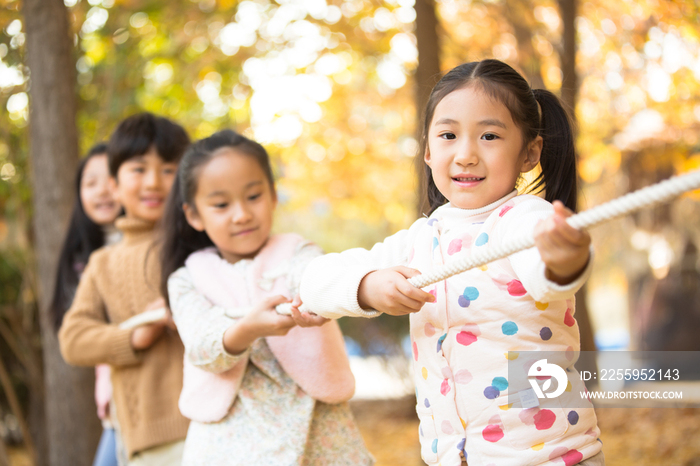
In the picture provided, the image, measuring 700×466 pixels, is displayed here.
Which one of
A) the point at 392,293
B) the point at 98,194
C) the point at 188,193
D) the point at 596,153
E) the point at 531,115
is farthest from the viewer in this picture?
the point at 596,153

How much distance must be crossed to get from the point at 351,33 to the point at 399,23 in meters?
0.43

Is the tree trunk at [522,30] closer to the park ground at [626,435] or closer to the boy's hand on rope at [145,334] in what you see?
the park ground at [626,435]

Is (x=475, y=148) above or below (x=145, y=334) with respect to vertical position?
above

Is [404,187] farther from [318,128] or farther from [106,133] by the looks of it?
[106,133]

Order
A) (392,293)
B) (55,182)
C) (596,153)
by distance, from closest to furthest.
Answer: (392,293), (55,182), (596,153)

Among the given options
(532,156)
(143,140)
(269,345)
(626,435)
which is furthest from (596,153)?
(269,345)

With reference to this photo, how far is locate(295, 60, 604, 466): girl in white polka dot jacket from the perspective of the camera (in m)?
1.36

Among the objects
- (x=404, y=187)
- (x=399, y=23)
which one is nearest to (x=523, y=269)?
(x=399, y=23)

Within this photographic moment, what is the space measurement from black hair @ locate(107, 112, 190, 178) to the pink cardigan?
831 millimetres

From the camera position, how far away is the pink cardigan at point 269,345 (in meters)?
1.85

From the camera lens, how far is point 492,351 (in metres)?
1.39

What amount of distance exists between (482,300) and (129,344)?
5.05ft

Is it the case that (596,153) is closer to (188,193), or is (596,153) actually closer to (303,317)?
(188,193)

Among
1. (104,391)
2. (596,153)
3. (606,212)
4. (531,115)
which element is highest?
(596,153)
